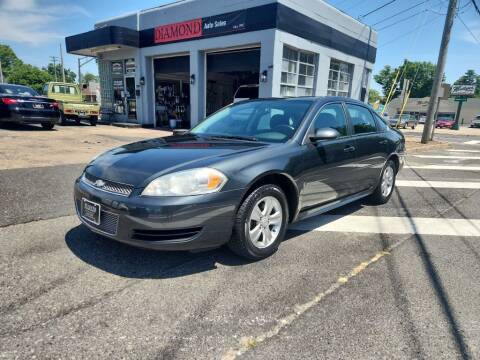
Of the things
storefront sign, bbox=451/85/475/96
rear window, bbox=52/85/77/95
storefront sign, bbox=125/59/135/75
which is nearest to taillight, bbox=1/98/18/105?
rear window, bbox=52/85/77/95

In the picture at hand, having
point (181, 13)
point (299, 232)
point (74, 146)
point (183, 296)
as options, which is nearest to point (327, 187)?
point (299, 232)

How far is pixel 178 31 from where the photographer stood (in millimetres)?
16875

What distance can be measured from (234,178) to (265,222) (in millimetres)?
621

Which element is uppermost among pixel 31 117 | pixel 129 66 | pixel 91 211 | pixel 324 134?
pixel 129 66

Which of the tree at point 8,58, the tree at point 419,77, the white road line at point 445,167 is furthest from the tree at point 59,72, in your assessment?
the white road line at point 445,167

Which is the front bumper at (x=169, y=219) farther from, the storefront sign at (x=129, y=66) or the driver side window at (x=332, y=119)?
the storefront sign at (x=129, y=66)

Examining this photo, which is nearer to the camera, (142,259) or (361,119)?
(142,259)

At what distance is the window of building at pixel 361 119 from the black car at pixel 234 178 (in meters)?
0.05

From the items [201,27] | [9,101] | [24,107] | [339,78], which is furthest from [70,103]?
[339,78]

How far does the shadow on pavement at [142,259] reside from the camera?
115 inches

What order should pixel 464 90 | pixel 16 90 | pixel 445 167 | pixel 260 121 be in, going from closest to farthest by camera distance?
pixel 260 121
pixel 445 167
pixel 16 90
pixel 464 90

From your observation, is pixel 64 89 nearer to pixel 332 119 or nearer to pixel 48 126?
pixel 48 126

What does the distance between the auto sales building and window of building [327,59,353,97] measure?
0.18ft

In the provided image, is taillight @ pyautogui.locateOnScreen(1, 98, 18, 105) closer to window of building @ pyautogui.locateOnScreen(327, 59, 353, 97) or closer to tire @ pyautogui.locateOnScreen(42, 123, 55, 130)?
tire @ pyautogui.locateOnScreen(42, 123, 55, 130)
